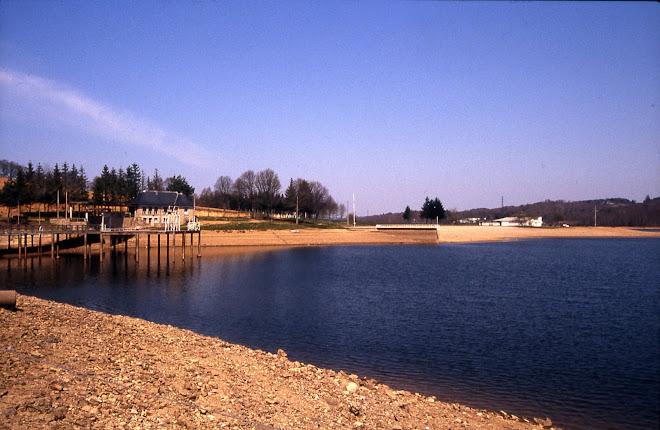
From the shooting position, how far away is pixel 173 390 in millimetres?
9039

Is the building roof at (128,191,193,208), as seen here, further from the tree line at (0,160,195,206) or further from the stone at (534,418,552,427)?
the stone at (534,418,552,427)

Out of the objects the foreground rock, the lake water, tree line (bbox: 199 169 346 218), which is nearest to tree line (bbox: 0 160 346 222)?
tree line (bbox: 199 169 346 218)

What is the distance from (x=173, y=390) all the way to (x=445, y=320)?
13.8m

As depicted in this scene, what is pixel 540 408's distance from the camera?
11211 millimetres

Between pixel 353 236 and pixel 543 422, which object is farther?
pixel 353 236

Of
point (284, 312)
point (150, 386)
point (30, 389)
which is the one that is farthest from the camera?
point (284, 312)

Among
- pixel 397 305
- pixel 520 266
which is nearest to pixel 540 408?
pixel 397 305

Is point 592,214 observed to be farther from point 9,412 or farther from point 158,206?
point 9,412

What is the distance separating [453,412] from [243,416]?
4627mm

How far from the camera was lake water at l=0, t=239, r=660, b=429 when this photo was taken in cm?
1220

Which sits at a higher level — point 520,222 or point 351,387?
point 520,222

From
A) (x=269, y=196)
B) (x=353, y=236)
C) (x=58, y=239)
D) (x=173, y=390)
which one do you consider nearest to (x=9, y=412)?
(x=173, y=390)

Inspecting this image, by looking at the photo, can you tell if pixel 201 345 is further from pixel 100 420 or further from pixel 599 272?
pixel 599 272

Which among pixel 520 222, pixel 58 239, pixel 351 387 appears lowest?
pixel 351 387
